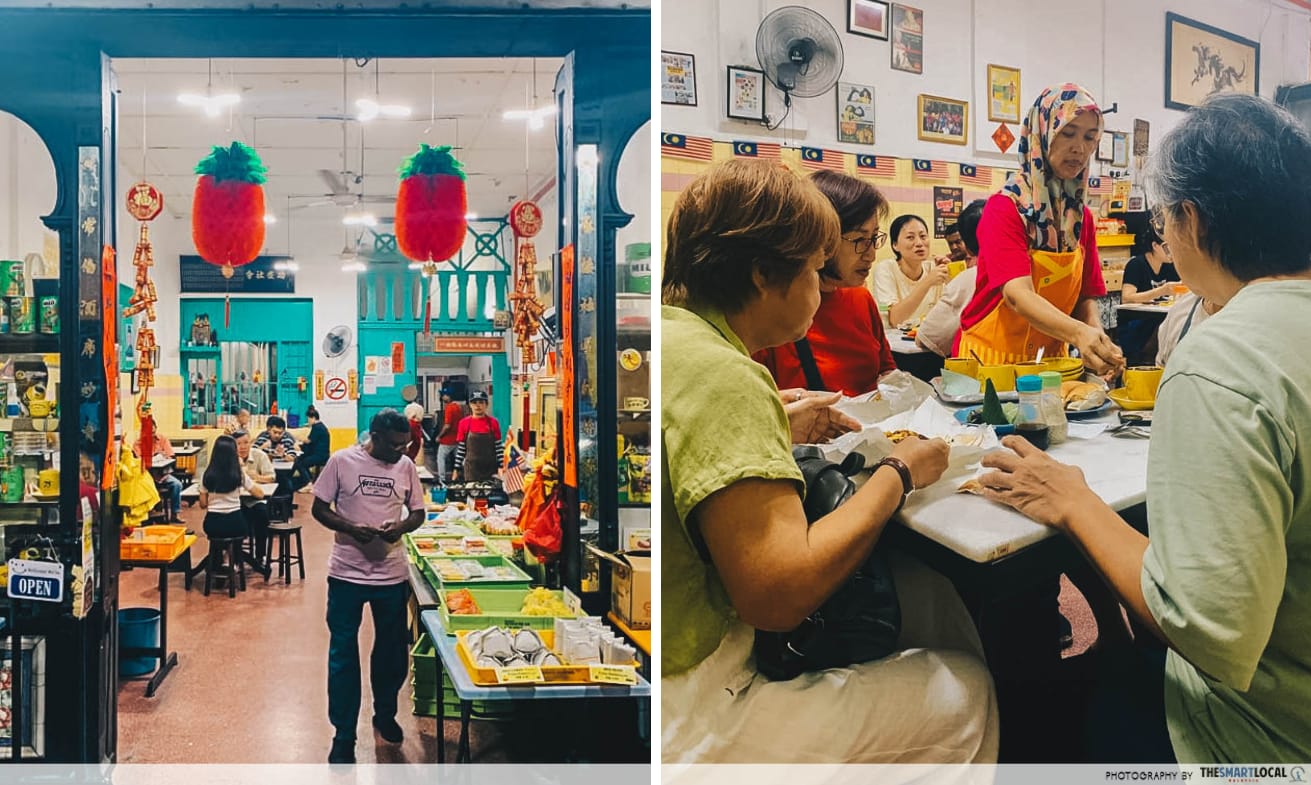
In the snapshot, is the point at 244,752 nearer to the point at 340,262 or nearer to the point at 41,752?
the point at 41,752

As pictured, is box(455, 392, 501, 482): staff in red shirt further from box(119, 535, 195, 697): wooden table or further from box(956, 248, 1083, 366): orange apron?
box(956, 248, 1083, 366): orange apron

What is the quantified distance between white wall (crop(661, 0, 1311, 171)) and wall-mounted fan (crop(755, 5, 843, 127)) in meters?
0.02

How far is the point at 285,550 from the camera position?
371cm

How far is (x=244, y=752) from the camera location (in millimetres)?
3225

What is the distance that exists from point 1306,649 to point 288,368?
3.03 m

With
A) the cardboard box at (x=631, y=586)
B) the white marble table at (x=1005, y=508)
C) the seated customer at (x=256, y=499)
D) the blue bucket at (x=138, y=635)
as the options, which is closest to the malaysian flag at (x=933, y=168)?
the white marble table at (x=1005, y=508)

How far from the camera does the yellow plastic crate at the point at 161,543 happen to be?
396 centimetres

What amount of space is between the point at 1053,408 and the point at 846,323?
430mm

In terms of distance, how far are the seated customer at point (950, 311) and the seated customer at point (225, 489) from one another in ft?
8.14

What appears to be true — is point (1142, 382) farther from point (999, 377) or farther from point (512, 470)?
point (512, 470)

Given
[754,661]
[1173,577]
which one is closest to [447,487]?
[754,661]

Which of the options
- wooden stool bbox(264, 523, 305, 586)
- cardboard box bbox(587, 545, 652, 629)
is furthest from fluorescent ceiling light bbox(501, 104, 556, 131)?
cardboard box bbox(587, 545, 652, 629)

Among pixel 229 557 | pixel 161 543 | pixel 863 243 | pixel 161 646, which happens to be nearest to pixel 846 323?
pixel 863 243

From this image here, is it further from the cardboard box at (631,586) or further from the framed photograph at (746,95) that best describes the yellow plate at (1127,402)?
the cardboard box at (631,586)
